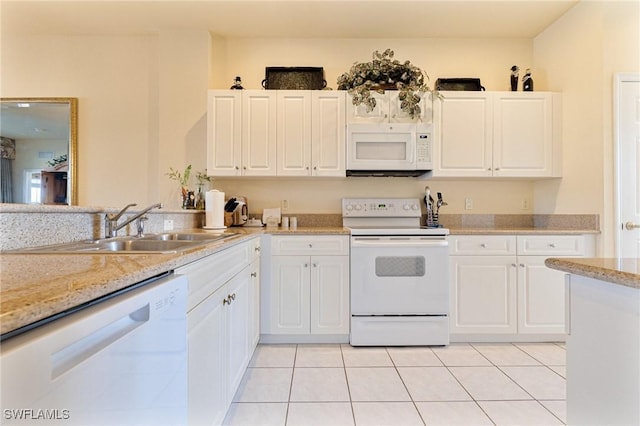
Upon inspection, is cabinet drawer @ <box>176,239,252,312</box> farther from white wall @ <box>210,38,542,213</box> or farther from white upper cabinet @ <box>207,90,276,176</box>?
white wall @ <box>210,38,542,213</box>

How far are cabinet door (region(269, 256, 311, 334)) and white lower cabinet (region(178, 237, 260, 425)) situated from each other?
41cm

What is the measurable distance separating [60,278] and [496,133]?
301cm

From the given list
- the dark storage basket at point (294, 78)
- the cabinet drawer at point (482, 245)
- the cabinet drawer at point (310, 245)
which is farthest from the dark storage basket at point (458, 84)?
the cabinet drawer at point (310, 245)

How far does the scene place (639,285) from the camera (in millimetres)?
668

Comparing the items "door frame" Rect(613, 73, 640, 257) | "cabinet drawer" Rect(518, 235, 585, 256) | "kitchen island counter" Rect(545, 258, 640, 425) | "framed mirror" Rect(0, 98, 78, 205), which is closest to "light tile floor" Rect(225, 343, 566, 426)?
"cabinet drawer" Rect(518, 235, 585, 256)

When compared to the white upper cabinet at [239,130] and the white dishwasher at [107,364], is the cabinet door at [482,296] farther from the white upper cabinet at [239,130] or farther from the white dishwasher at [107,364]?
the white dishwasher at [107,364]

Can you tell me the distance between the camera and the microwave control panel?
8.59ft

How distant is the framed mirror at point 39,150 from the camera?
2.36 m

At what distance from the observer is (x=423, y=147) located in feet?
8.59

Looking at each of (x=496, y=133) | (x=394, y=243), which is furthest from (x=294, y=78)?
(x=496, y=133)

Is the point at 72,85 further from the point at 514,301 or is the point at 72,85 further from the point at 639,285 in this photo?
the point at 514,301

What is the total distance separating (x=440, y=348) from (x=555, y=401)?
0.75 metres

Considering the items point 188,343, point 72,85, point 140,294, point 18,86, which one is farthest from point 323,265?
point 18,86

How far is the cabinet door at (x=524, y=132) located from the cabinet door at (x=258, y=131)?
192 centimetres
